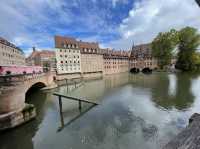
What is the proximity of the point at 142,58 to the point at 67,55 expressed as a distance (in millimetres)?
42404

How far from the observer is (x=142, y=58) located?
67250 mm

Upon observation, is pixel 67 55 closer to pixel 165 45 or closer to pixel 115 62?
pixel 115 62

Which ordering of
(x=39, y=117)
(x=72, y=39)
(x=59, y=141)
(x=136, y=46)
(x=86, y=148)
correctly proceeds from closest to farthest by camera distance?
(x=86, y=148) < (x=59, y=141) < (x=39, y=117) < (x=72, y=39) < (x=136, y=46)

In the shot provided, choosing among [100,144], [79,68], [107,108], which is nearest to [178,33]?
[79,68]

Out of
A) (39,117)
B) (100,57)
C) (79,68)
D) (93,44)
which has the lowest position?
(39,117)

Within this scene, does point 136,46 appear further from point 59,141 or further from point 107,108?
point 59,141

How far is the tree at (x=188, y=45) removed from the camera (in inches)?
1532

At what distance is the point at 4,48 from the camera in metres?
40.6

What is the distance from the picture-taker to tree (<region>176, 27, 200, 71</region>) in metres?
38.9

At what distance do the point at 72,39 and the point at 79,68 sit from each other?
9997 mm

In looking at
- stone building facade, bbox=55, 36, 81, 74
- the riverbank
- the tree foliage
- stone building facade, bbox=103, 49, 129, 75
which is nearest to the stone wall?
stone building facade, bbox=55, 36, 81, 74

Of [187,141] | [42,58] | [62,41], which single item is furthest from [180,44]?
[42,58]

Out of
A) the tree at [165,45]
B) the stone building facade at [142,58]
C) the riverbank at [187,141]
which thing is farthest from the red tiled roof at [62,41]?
the stone building facade at [142,58]

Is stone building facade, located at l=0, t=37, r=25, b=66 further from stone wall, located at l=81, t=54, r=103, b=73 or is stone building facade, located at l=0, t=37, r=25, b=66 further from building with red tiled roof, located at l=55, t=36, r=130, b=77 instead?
stone wall, located at l=81, t=54, r=103, b=73
